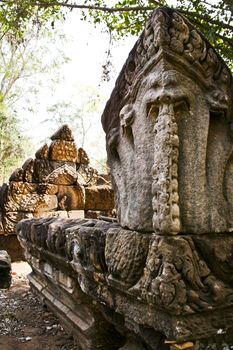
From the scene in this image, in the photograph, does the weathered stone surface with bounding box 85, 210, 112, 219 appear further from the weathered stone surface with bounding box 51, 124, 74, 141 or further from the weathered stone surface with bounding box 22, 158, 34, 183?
the weathered stone surface with bounding box 51, 124, 74, 141

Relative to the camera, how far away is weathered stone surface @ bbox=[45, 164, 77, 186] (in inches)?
→ 269

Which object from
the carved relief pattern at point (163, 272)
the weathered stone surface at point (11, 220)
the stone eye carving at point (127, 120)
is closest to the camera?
the carved relief pattern at point (163, 272)

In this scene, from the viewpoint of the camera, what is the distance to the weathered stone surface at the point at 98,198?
713cm

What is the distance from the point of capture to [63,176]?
690cm

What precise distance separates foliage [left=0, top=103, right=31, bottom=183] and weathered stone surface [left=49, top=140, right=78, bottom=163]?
11.7 meters

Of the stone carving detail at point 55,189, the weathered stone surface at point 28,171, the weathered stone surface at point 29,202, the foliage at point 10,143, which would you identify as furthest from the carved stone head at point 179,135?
the foliage at point 10,143

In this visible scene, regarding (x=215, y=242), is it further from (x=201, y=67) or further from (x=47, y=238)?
(x=47, y=238)

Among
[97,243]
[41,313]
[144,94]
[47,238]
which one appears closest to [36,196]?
[41,313]

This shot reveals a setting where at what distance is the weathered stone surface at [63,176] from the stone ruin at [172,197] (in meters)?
4.97

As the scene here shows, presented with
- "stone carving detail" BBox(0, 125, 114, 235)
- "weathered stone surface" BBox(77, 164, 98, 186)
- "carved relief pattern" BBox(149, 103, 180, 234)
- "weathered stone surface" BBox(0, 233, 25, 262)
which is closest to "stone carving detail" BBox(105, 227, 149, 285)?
"carved relief pattern" BBox(149, 103, 180, 234)

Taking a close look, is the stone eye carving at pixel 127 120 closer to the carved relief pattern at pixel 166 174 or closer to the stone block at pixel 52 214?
the carved relief pattern at pixel 166 174

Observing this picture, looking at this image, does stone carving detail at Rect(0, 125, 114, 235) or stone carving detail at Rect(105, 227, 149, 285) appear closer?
stone carving detail at Rect(105, 227, 149, 285)

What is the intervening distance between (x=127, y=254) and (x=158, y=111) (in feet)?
2.35

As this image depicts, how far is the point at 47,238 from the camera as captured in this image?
9.76 feet
